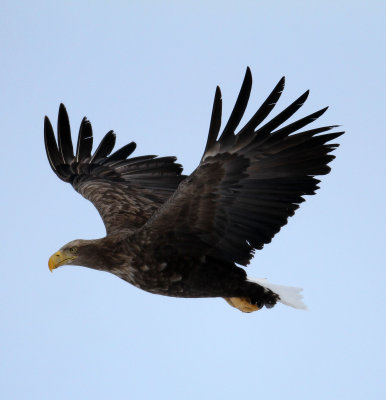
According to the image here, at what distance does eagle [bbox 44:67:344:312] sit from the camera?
22.0 ft

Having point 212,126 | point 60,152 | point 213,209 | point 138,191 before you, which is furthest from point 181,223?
point 60,152

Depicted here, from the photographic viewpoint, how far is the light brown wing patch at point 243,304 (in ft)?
25.1

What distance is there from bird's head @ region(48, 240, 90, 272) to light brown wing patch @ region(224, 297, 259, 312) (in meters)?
1.37

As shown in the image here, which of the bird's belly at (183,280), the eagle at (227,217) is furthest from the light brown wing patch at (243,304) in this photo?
the bird's belly at (183,280)

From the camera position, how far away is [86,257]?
748cm

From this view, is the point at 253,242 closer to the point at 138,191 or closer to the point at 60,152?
the point at 138,191

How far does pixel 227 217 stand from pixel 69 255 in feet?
5.11

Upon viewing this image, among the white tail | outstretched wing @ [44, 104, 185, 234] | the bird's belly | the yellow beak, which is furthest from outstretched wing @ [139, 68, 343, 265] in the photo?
outstretched wing @ [44, 104, 185, 234]

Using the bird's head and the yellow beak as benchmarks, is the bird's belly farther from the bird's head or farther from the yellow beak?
the yellow beak

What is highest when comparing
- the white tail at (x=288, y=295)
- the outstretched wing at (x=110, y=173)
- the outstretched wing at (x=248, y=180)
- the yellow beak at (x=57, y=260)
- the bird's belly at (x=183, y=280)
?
the outstretched wing at (x=110, y=173)

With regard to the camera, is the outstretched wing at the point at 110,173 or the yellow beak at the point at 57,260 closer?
the yellow beak at the point at 57,260

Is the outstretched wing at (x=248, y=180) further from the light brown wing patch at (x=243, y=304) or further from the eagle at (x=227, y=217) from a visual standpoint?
the light brown wing patch at (x=243, y=304)

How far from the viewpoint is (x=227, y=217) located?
6.95 metres

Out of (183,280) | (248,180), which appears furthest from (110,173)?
(248,180)
